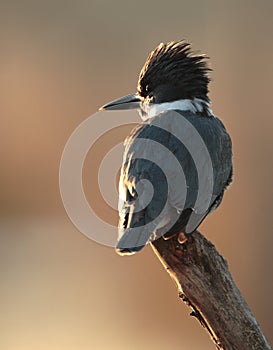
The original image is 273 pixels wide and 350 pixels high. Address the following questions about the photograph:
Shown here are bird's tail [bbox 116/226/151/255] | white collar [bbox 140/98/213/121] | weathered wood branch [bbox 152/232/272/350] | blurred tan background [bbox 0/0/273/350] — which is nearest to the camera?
bird's tail [bbox 116/226/151/255]

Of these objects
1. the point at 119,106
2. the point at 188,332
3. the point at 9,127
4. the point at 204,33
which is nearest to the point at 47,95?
the point at 9,127

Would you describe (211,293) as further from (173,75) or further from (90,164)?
(90,164)

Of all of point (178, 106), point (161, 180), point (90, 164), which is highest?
point (90, 164)

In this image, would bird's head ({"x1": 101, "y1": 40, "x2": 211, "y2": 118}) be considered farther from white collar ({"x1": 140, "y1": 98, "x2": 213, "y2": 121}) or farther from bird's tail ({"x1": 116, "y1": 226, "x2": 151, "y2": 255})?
bird's tail ({"x1": 116, "y1": 226, "x2": 151, "y2": 255})

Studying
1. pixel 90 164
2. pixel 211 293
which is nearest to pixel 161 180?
pixel 211 293

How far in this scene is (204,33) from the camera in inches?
177

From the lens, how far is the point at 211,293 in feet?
6.86

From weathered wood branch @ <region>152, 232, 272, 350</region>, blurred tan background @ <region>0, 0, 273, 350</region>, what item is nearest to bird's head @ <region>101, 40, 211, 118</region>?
weathered wood branch @ <region>152, 232, 272, 350</region>

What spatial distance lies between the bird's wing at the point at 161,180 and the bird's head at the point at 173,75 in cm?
19

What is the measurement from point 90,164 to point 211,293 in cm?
233

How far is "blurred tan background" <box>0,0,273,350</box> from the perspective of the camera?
13.6 ft

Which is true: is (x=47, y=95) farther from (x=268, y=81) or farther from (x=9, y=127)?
(x=268, y=81)

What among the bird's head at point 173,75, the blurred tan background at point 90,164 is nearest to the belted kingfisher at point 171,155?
the bird's head at point 173,75

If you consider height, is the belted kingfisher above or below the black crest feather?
below
